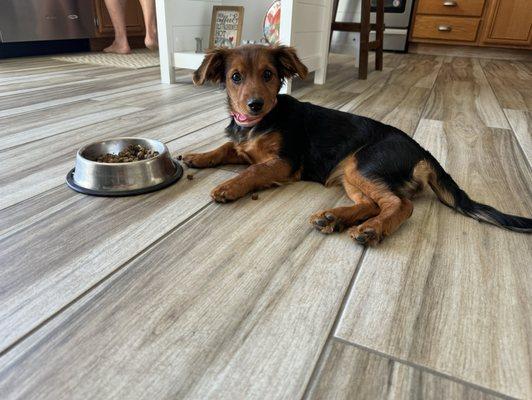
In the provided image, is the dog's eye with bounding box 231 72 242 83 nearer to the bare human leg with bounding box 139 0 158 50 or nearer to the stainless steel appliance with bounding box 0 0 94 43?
the bare human leg with bounding box 139 0 158 50

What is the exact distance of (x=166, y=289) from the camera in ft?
2.60

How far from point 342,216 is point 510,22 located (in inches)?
210

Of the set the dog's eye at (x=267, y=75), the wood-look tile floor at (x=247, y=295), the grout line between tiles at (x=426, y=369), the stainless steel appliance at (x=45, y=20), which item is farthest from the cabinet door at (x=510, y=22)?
the grout line between tiles at (x=426, y=369)

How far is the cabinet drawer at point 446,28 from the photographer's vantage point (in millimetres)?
5168

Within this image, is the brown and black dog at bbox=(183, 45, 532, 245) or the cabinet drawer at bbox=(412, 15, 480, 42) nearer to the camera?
the brown and black dog at bbox=(183, 45, 532, 245)

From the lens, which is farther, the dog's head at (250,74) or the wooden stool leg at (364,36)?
the wooden stool leg at (364,36)

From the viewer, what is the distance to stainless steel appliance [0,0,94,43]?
3588mm

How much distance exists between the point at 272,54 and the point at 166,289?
0.93 meters

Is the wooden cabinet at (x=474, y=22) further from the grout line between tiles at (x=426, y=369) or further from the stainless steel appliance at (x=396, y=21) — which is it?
the grout line between tiles at (x=426, y=369)

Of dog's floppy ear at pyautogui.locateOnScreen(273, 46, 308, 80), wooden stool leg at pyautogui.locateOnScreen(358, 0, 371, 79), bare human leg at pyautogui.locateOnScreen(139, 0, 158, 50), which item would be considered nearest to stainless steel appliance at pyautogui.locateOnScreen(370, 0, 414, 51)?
wooden stool leg at pyautogui.locateOnScreen(358, 0, 371, 79)

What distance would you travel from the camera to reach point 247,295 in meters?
0.79

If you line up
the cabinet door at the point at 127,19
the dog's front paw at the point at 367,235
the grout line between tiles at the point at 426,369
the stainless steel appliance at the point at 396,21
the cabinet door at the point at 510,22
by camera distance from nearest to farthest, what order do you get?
1. the grout line between tiles at the point at 426,369
2. the dog's front paw at the point at 367,235
3. the cabinet door at the point at 127,19
4. the cabinet door at the point at 510,22
5. the stainless steel appliance at the point at 396,21

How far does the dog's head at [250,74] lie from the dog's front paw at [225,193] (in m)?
0.27

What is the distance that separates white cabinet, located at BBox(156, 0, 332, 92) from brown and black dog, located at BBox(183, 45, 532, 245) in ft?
3.89
